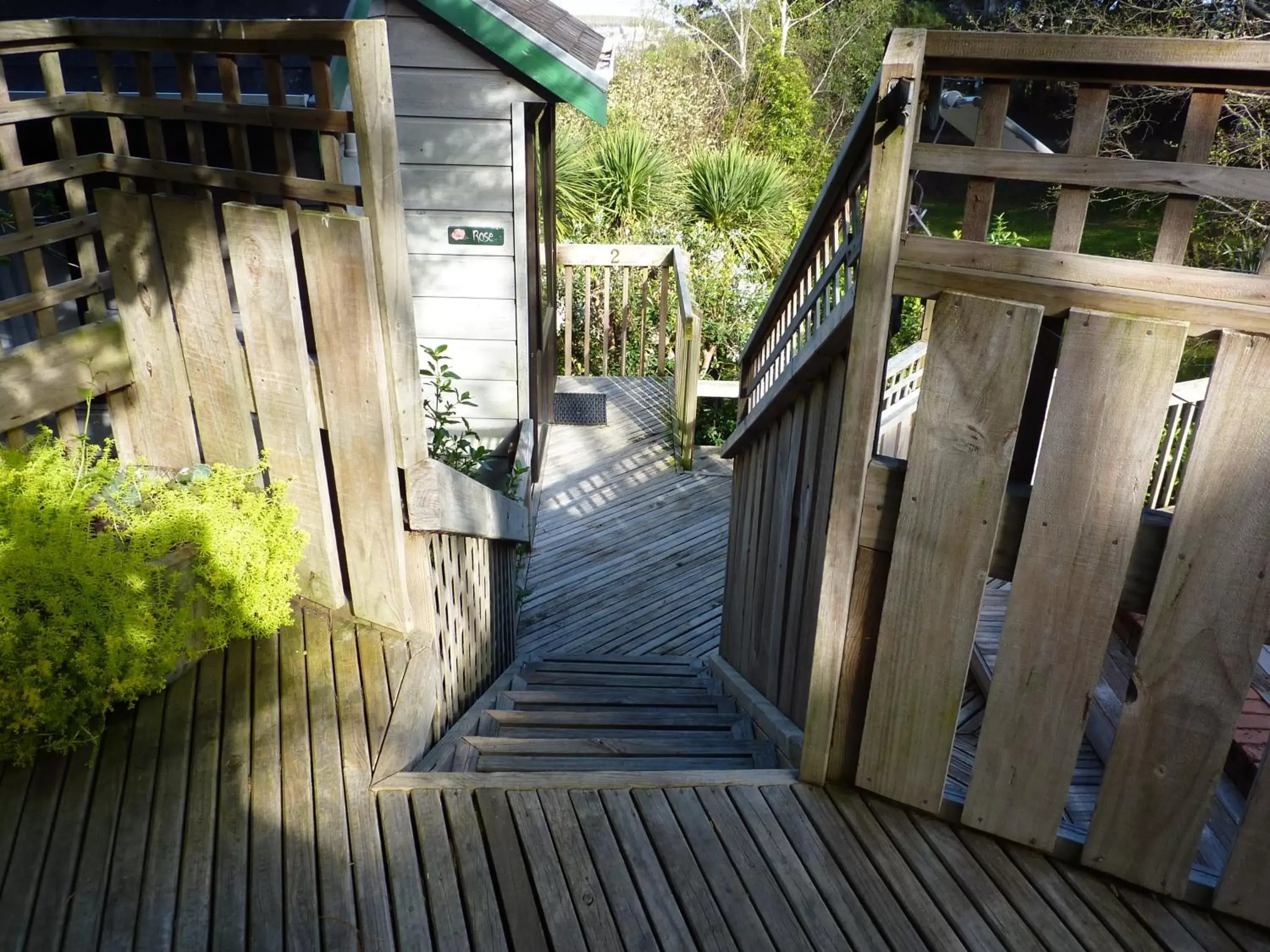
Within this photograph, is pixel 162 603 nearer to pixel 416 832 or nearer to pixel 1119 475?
pixel 416 832

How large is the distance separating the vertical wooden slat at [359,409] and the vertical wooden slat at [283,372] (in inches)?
1.8

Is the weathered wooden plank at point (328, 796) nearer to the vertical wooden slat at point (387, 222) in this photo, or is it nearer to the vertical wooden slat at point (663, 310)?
the vertical wooden slat at point (387, 222)

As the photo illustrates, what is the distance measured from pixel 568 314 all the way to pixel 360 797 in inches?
246

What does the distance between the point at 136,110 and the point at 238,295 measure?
0.53 metres

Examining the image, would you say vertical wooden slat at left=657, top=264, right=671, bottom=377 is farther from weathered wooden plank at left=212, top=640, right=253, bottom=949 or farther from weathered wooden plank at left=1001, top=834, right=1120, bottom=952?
weathered wooden plank at left=1001, top=834, right=1120, bottom=952

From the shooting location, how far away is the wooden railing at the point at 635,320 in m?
6.89

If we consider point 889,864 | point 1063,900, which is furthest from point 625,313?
point 1063,900

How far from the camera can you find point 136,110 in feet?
7.82

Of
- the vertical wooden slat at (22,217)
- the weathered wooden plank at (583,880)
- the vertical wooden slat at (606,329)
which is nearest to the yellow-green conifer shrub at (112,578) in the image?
the vertical wooden slat at (22,217)

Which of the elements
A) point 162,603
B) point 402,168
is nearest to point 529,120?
point 402,168

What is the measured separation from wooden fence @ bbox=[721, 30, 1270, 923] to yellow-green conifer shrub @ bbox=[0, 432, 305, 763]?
1495mm

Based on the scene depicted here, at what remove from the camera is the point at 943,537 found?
1.92 m

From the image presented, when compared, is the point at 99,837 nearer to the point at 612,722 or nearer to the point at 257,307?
the point at 257,307

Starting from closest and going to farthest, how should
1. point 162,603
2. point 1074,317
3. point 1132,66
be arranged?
point 1132,66 → point 1074,317 → point 162,603
